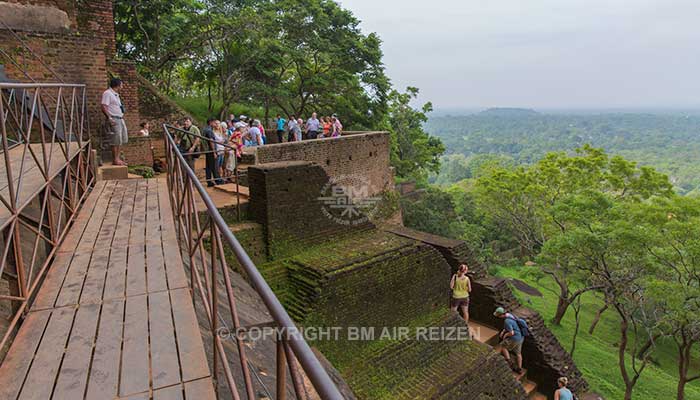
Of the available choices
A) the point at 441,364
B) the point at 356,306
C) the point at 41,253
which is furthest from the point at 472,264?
the point at 41,253

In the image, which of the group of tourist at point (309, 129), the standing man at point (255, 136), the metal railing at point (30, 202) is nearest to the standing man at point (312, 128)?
the group of tourist at point (309, 129)

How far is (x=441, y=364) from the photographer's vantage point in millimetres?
6734

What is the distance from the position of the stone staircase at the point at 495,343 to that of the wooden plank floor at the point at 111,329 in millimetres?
7222

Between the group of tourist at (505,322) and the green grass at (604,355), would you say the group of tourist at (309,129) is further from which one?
the green grass at (604,355)

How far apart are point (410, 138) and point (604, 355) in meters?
15.0

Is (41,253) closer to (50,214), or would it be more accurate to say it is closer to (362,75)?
(50,214)

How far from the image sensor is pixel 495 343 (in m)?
9.09

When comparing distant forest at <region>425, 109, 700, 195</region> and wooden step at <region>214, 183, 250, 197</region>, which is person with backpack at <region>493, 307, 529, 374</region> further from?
distant forest at <region>425, 109, 700, 195</region>

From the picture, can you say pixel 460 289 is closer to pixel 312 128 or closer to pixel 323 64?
pixel 312 128

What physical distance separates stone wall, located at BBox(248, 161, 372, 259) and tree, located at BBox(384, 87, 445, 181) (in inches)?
700

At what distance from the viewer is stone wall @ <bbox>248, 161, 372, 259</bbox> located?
6504mm

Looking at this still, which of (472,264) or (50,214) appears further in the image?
(472,264)

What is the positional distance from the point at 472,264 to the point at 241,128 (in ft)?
20.9

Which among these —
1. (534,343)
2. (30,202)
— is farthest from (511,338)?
(30,202)
